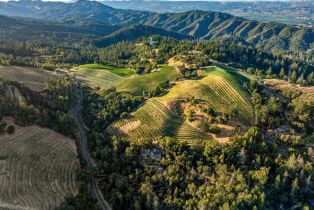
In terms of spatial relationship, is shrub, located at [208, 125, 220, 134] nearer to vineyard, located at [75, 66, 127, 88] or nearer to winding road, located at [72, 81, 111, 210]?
winding road, located at [72, 81, 111, 210]

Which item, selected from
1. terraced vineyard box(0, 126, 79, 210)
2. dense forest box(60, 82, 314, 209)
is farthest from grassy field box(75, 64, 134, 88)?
terraced vineyard box(0, 126, 79, 210)

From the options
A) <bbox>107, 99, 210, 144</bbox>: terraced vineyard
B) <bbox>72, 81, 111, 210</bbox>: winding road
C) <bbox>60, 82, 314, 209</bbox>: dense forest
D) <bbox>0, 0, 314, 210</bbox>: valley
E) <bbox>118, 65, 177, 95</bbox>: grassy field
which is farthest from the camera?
<bbox>118, 65, 177, 95</bbox>: grassy field

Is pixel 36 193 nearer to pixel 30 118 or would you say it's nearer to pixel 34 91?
pixel 30 118

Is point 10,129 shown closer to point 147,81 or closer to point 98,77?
point 147,81

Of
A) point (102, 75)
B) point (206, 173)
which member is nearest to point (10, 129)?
point (206, 173)

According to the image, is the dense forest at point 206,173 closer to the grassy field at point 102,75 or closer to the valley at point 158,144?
the valley at point 158,144
